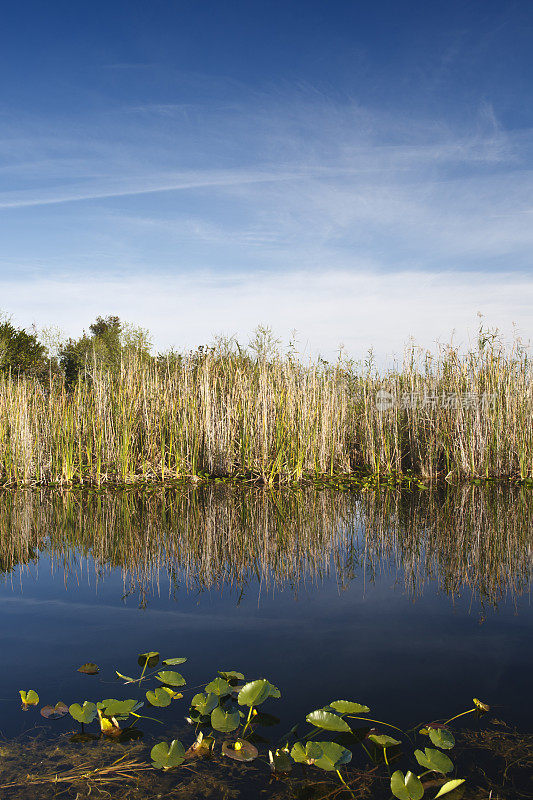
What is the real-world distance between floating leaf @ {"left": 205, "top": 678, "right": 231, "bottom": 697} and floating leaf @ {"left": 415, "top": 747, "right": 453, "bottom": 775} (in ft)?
2.17

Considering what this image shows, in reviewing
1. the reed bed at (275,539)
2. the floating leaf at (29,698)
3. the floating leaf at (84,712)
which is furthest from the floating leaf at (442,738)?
the reed bed at (275,539)

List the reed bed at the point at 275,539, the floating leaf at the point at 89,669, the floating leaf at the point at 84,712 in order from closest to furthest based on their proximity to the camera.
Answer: the floating leaf at the point at 84,712 < the floating leaf at the point at 89,669 < the reed bed at the point at 275,539

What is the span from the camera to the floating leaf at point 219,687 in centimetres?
191

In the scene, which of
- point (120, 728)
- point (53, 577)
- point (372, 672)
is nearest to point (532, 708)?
point (372, 672)

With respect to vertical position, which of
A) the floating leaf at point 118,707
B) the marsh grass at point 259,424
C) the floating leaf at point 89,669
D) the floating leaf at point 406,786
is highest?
the marsh grass at point 259,424

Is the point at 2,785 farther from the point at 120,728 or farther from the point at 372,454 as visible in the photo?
the point at 372,454

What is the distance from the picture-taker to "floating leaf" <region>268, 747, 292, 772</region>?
1570mm

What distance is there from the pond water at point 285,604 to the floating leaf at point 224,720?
0.14 metres

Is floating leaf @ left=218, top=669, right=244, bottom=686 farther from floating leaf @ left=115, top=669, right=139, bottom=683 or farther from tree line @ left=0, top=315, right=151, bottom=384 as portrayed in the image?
tree line @ left=0, top=315, right=151, bottom=384

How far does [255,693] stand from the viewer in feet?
5.98

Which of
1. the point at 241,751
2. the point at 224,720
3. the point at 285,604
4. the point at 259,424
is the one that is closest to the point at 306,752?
the point at 241,751

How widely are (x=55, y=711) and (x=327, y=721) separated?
926mm

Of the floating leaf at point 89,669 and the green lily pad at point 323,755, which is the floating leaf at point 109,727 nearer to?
the floating leaf at point 89,669

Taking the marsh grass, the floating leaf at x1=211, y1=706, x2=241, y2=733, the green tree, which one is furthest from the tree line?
the floating leaf at x1=211, y1=706, x2=241, y2=733
